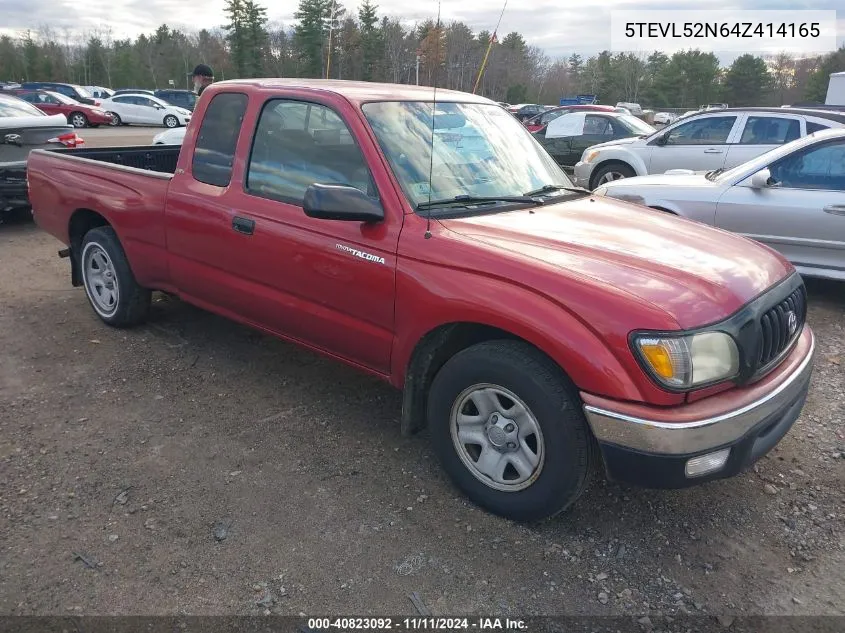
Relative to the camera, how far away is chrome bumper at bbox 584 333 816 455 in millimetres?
2461

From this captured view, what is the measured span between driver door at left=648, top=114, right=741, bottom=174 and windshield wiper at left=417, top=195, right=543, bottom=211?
279 inches

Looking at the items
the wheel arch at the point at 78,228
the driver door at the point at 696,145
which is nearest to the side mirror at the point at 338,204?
the wheel arch at the point at 78,228

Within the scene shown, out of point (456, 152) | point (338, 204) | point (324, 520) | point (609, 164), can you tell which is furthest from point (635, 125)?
point (324, 520)

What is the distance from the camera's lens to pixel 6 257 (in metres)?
7.36

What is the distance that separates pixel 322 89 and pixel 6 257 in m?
5.51

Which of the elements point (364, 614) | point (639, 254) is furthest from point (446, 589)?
point (639, 254)

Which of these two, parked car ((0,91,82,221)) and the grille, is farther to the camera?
parked car ((0,91,82,221))

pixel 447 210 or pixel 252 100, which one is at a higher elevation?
pixel 252 100

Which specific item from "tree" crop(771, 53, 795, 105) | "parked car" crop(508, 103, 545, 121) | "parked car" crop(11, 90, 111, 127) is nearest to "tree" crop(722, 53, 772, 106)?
"tree" crop(771, 53, 795, 105)

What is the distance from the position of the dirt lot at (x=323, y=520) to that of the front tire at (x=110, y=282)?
2.52ft

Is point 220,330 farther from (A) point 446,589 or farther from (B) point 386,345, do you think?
(A) point 446,589

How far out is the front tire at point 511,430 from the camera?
2.70 m

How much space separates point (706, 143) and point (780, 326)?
763 cm

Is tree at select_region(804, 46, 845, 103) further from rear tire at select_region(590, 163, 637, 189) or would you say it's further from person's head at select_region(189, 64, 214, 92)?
person's head at select_region(189, 64, 214, 92)
